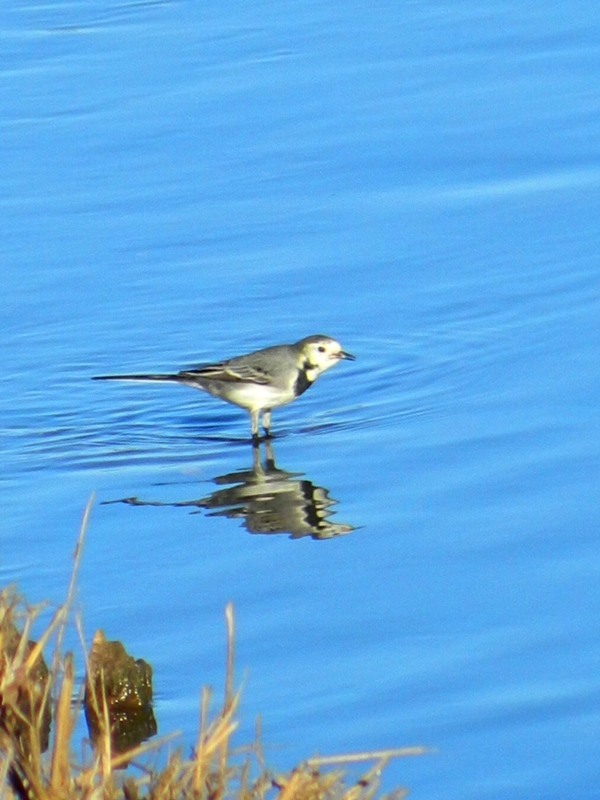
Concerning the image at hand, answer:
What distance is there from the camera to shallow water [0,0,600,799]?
6.74m

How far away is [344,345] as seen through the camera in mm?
11172

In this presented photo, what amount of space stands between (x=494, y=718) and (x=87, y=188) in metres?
8.48

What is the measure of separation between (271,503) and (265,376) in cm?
142

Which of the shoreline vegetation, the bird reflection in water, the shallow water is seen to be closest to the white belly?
the shallow water

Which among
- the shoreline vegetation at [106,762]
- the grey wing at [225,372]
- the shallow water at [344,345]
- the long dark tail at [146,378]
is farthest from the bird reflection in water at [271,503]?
the shoreline vegetation at [106,762]

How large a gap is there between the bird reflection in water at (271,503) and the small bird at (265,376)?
26.5 inches

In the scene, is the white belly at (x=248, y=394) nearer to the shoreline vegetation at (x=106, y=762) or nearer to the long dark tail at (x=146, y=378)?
the long dark tail at (x=146, y=378)

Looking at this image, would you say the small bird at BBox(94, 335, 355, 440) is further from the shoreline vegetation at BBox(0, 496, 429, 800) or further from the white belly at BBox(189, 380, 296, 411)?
the shoreline vegetation at BBox(0, 496, 429, 800)

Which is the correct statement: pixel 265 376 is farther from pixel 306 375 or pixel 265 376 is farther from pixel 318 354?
pixel 318 354

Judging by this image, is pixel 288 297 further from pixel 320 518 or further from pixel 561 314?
pixel 320 518

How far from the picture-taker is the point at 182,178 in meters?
14.1

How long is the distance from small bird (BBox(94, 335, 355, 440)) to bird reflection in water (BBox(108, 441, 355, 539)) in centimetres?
67

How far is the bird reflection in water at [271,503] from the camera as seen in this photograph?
27.6 ft

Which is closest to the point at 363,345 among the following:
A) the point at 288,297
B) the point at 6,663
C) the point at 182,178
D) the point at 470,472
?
the point at 288,297
